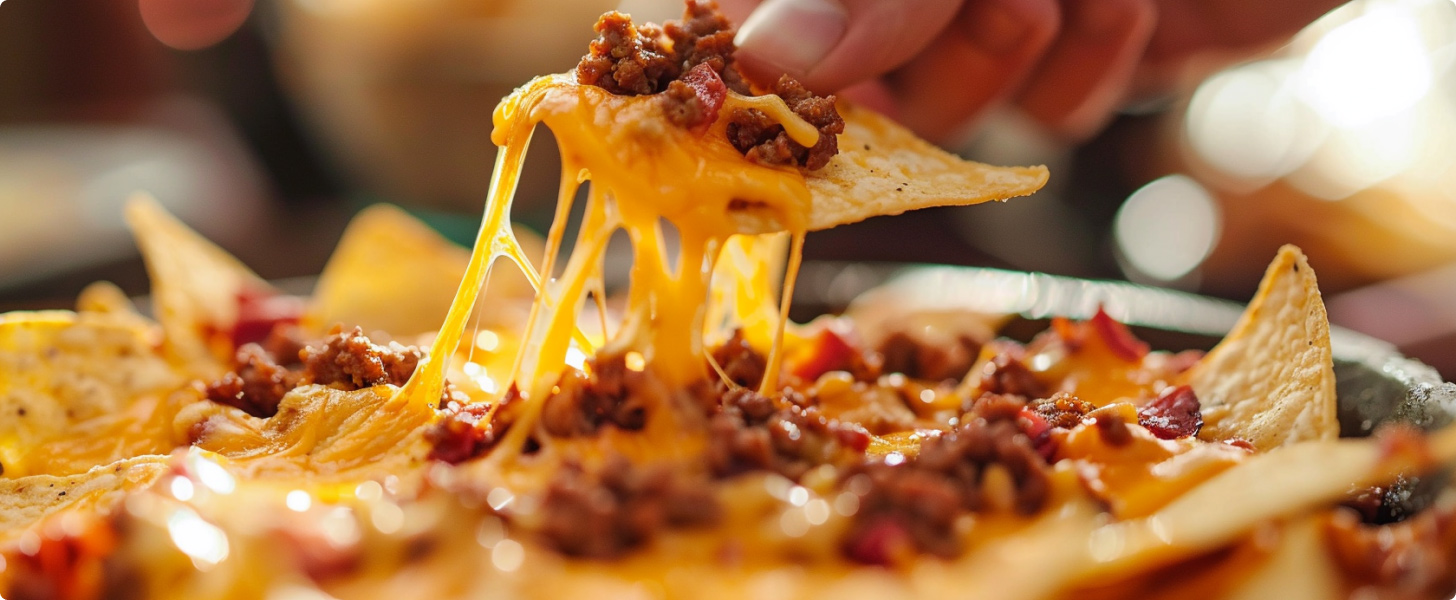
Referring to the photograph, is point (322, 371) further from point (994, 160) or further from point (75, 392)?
point (994, 160)

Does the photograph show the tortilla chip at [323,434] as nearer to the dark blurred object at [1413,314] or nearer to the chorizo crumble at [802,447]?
the chorizo crumble at [802,447]

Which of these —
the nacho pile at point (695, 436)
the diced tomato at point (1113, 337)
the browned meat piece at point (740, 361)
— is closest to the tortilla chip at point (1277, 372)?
the nacho pile at point (695, 436)

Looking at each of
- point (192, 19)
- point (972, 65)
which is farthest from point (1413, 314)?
point (192, 19)

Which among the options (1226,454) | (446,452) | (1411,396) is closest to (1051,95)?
(1411,396)

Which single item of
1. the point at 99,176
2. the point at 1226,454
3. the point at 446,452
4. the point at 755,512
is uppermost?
the point at 1226,454

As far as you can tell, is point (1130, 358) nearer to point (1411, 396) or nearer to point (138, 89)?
point (1411, 396)
